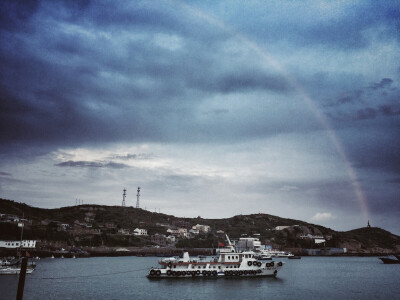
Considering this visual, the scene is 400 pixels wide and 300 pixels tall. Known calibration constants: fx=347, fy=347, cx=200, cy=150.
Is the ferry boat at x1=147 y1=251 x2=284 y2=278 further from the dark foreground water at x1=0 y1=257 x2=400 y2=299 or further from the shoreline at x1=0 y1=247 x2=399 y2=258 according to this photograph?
the shoreline at x1=0 y1=247 x2=399 y2=258

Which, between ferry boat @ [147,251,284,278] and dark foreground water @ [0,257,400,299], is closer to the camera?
dark foreground water @ [0,257,400,299]

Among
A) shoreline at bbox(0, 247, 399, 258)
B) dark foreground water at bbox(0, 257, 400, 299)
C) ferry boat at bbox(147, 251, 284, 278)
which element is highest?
ferry boat at bbox(147, 251, 284, 278)

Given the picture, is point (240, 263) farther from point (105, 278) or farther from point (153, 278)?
point (105, 278)

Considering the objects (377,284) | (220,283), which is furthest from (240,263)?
(377,284)

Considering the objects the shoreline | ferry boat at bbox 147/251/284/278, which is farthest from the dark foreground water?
the shoreline

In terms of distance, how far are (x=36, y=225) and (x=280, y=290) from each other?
529 ft

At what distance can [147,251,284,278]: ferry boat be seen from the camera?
6669cm

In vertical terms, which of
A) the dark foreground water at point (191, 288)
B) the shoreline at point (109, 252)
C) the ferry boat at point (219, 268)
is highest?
the ferry boat at point (219, 268)

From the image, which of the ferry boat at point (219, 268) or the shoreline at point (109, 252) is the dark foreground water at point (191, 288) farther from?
the shoreline at point (109, 252)

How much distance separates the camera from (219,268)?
67375mm

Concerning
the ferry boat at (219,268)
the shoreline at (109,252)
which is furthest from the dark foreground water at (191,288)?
the shoreline at (109,252)

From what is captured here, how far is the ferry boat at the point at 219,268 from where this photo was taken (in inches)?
2625

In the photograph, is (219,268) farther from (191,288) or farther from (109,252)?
(109,252)

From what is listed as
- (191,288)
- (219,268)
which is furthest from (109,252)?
(191,288)
